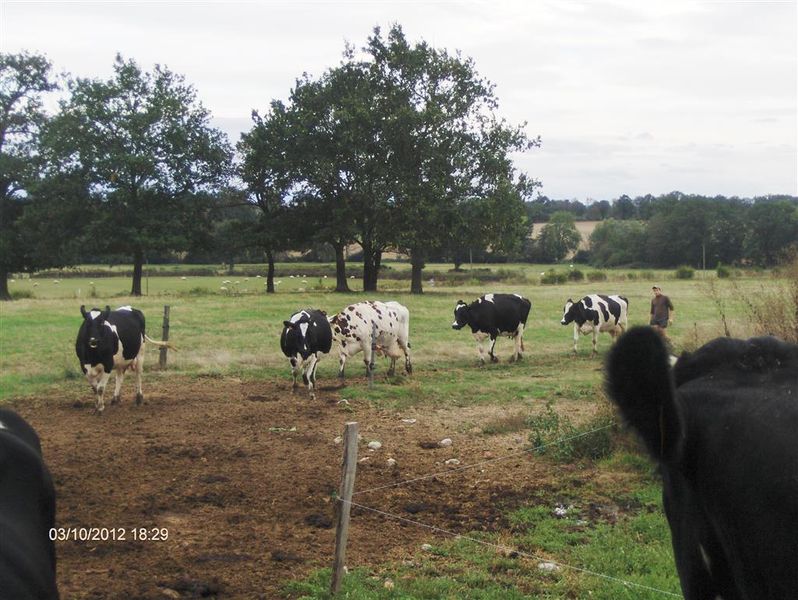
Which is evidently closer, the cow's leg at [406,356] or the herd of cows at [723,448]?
the herd of cows at [723,448]

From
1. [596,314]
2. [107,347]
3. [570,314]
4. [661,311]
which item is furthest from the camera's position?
[570,314]

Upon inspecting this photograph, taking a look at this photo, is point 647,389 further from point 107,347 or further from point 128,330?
point 128,330

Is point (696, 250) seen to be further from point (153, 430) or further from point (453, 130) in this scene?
point (153, 430)

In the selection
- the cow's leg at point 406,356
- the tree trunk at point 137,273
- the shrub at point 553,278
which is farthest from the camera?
the shrub at point 553,278

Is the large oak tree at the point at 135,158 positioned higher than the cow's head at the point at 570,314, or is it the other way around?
the large oak tree at the point at 135,158

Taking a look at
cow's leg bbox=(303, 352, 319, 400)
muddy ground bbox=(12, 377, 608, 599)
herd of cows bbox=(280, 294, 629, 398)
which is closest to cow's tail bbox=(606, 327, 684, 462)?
muddy ground bbox=(12, 377, 608, 599)

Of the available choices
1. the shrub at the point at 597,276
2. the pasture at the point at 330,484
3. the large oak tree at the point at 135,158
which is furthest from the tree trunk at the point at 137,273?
the shrub at the point at 597,276

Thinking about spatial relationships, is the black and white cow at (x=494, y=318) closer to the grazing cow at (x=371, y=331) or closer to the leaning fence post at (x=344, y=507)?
the grazing cow at (x=371, y=331)

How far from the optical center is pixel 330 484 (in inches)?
312

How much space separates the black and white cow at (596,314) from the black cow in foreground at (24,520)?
17647 millimetres

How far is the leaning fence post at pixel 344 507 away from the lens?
5.38 m

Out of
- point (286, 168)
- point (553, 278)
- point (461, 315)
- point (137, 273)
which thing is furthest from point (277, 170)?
point (461, 315)

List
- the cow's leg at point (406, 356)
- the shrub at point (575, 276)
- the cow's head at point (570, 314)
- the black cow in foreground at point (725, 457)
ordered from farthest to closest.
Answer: the shrub at point (575, 276)
the cow's head at point (570, 314)
the cow's leg at point (406, 356)
the black cow in foreground at point (725, 457)

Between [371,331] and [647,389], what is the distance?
14.1 meters
